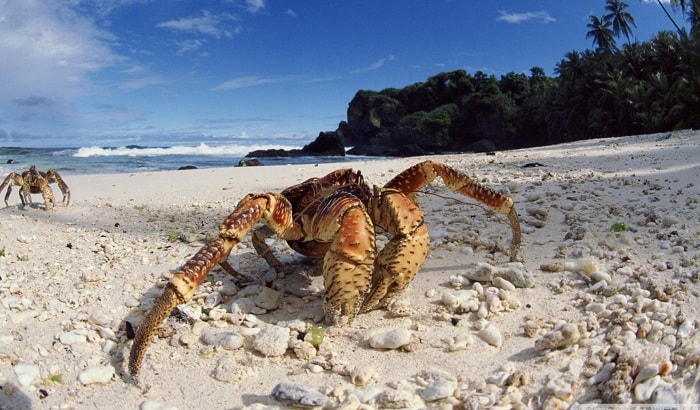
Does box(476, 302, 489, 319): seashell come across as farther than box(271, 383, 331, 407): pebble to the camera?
Yes

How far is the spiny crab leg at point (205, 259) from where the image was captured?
234cm

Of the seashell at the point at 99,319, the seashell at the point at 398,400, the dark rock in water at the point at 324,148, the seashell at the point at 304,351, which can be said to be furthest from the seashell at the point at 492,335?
the dark rock in water at the point at 324,148

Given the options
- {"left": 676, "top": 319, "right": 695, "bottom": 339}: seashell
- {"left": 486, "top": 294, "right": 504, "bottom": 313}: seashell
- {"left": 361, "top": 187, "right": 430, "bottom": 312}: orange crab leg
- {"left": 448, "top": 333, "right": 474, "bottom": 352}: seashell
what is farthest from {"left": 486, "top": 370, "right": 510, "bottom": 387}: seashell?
{"left": 676, "top": 319, "right": 695, "bottom": 339}: seashell

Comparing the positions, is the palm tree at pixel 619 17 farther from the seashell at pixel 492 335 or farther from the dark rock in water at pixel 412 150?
the seashell at pixel 492 335

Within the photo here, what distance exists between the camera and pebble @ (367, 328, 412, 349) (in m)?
2.62

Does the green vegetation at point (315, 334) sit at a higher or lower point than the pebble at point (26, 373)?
higher

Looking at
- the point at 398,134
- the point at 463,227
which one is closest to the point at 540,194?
the point at 463,227

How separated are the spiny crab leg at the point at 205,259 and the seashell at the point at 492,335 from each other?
1.41 metres

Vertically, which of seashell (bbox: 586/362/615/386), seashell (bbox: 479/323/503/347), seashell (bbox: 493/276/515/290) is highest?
seashell (bbox: 493/276/515/290)

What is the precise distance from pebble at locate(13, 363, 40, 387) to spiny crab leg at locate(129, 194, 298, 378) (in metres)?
0.56

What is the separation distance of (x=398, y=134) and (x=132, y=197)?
65524mm

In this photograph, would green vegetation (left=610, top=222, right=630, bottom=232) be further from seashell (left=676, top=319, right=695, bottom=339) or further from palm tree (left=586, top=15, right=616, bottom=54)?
palm tree (left=586, top=15, right=616, bottom=54)

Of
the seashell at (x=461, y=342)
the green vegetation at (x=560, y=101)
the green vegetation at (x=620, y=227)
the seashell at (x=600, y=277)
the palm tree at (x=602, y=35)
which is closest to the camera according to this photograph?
the seashell at (x=461, y=342)

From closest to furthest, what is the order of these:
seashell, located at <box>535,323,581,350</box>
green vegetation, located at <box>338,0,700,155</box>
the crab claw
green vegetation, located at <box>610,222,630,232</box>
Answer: the crab claw → seashell, located at <box>535,323,581,350</box> → green vegetation, located at <box>610,222,630,232</box> → green vegetation, located at <box>338,0,700,155</box>
